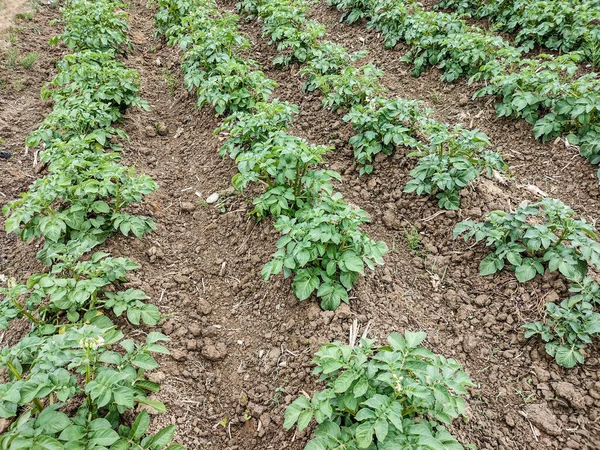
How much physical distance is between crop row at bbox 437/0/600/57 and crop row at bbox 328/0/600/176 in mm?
219

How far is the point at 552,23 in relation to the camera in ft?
17.1

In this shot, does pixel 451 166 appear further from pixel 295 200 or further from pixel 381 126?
pixel 295 200

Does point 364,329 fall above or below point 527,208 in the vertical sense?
below

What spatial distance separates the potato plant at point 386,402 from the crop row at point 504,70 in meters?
3.01

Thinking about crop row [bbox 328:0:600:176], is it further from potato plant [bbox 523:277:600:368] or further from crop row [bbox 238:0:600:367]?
potato plant [bbox 523:277:600:368]

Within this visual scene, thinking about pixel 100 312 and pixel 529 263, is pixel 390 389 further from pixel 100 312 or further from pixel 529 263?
pixel 100 312

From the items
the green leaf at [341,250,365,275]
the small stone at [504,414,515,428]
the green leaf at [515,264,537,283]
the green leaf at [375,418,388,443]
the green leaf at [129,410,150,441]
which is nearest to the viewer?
the green leaf at [375,418,388,443]

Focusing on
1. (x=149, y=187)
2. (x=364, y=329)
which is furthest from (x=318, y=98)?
Answer: (x=364, y=329)

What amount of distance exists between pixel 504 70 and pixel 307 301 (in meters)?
3.48

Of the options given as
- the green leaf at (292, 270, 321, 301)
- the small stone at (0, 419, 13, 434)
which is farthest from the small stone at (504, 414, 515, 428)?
the small stone at (0, 419, 13, 434)

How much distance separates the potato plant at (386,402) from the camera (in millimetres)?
1899

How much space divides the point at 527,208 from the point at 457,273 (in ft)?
2.22

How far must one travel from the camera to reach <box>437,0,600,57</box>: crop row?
16.3ft

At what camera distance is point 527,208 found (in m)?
3.00
